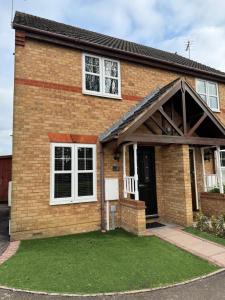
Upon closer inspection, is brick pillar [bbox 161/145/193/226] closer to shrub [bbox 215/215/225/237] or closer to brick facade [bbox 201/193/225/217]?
shrub [bbox 215/215/225/237]

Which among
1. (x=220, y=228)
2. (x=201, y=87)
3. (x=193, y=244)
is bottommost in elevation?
(x=193, y=244)

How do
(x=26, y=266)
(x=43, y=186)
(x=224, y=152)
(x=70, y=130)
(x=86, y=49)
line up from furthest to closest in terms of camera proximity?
(x=224, y=152) → (x=86, y=49) → (x=70, y=130) → (x=43, y=186) → (x=26, y=266)

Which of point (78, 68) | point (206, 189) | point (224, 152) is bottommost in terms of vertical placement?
point (206, 189)

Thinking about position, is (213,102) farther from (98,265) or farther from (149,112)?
Result: (98,265)

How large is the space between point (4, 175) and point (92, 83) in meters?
10.3

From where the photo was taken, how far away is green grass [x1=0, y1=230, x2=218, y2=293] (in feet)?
13.8

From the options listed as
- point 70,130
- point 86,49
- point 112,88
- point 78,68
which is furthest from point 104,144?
point 86,49

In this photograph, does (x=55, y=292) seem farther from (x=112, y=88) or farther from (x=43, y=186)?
(x=112, y=88)

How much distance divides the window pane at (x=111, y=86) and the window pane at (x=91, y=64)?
56cm

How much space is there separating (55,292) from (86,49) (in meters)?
7.46

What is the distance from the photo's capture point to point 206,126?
960 cm

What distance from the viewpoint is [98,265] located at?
499 cm

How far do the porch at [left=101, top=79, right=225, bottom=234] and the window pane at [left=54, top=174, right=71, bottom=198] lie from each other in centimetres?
173

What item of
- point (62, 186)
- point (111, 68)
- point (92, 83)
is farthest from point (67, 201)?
point (111, 68)
